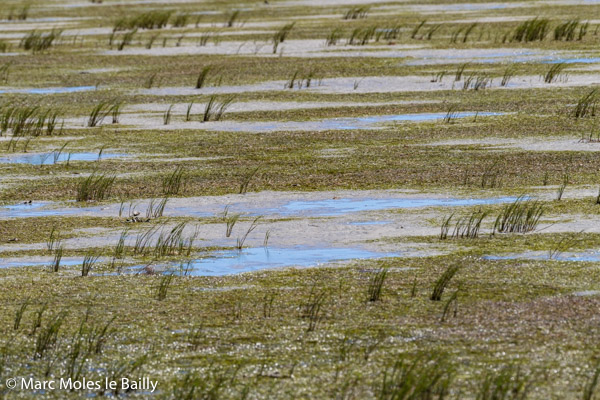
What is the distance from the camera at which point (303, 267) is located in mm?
9320

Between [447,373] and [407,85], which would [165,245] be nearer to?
[447,373]

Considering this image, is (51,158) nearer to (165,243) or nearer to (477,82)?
(165,243)

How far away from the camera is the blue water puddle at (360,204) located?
11.3 m

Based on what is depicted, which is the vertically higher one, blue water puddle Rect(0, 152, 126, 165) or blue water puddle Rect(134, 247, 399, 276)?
blue water puddle Rect(0, 152, 126, 165)

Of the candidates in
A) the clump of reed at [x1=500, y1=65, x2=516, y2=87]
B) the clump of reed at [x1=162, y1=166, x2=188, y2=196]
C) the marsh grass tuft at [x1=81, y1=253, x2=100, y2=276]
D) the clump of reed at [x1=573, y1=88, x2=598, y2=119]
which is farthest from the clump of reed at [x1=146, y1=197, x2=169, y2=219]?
the clump of reed at [x1=500, y1=65, x2=516, y2=87]

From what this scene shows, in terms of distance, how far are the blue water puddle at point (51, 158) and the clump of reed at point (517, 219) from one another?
19.1 ft

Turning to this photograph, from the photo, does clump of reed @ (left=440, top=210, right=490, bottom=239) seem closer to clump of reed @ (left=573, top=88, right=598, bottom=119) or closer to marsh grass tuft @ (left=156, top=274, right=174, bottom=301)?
marsh grass tuft @ (left=156, top=274, right=174, bottom=301)

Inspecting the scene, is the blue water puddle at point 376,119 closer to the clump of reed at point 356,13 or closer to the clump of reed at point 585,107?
the clump of reed at point 585,107

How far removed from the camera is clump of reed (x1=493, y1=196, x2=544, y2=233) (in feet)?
33.0

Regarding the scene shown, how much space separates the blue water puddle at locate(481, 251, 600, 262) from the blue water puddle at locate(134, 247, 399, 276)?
83 cm

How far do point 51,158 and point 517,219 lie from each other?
6677 millimetres

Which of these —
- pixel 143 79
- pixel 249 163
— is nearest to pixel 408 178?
pixel 249 163

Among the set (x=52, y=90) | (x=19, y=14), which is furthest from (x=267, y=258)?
(x=19, y=14)

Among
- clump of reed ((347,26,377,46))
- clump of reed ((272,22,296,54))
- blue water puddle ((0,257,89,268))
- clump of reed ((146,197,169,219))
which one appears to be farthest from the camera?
clump of reed ((347,26,377,46))
